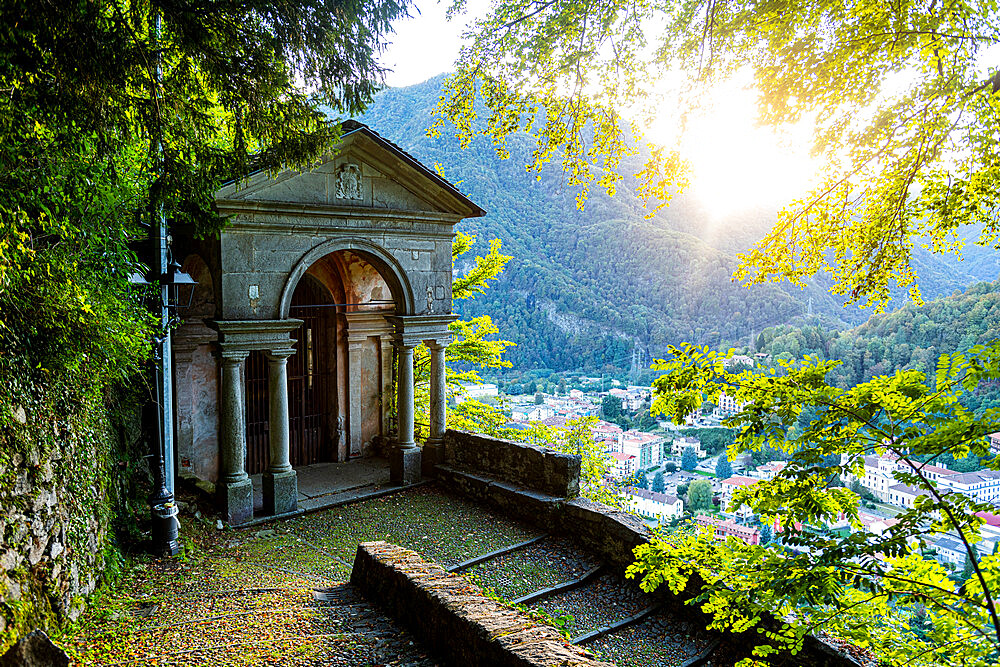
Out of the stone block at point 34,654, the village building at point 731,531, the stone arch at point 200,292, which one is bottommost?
the village building at point 731,531

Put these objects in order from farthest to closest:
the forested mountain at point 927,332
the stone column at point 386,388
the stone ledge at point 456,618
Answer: the stone column at point 386,388
the forested mountain at point 927,332
the stone ledge at point 456,618

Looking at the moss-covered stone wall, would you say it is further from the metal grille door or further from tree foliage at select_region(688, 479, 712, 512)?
tree foliage at select_region(688, 479, 712, 512)

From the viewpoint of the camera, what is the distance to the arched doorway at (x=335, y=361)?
12453mm

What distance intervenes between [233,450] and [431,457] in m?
3.32

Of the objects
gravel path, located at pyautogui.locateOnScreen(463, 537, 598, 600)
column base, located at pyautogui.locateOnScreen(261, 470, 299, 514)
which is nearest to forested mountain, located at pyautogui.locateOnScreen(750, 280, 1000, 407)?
gravel path, located at pyautogui.locateOnScreen(463, 537, 598, 600)

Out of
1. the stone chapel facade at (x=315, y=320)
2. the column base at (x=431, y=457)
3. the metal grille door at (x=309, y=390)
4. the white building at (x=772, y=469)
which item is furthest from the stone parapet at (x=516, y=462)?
the metal grille door at (x=309, y=390)

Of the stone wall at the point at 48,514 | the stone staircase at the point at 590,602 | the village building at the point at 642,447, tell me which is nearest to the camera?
the stone wall at the point at 48,514

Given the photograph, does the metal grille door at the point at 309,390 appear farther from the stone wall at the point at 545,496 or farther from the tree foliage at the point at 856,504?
the tree foliage at the point at 856,504

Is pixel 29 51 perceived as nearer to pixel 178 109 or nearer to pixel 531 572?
pixel 178 109

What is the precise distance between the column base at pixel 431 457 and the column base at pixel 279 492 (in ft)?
7.67

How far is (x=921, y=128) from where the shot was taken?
444 cm

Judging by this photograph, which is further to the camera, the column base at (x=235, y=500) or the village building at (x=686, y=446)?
the village building at (x=686, y=446)

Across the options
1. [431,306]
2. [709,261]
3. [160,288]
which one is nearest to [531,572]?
[431,306]

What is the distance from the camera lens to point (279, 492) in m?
9.38
